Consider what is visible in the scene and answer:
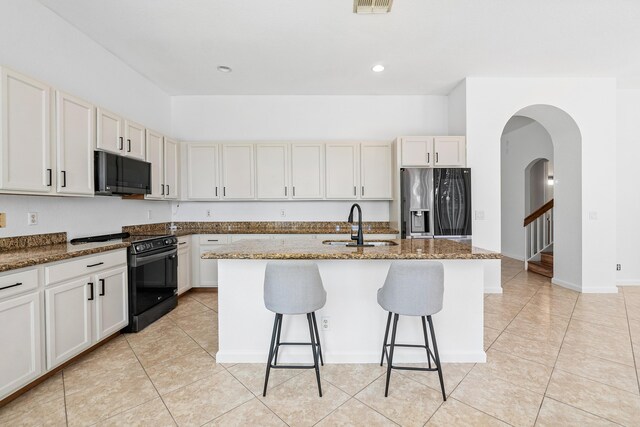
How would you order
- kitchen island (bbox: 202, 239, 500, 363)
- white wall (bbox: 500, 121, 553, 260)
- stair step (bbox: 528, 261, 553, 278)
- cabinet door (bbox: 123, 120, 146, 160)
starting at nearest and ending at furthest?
kitchen island (bbox: 202, 239, 500, 363) → cabinet door (bbox: 123, 120, 146, 160) → stair step (bbox: 528, 261, 553, 278) → white wall (bbox: 500, 121, 553, 260)

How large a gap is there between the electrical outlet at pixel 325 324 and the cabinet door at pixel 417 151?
269 centimetres

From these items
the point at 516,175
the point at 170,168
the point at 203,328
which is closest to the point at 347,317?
the point at 203,328

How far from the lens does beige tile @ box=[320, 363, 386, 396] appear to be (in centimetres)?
199

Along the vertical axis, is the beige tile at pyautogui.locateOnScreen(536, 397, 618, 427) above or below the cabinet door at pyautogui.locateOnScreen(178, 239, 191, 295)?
below

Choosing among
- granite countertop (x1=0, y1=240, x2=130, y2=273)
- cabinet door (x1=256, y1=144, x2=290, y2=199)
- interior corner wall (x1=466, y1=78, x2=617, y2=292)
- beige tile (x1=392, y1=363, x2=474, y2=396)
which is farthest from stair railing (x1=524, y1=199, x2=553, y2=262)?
granite countertop (x1=0, y1=240, x2=130, y2=273)

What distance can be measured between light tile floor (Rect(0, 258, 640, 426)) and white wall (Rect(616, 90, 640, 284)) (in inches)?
92.6

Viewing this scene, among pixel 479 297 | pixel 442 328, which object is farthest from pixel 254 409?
pixel 479 297

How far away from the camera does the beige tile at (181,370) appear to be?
6.74ft

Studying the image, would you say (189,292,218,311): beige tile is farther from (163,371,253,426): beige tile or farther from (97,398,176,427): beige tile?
(97,398,176,427): beige tile

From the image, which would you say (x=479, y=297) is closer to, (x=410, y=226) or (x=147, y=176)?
(x=410, y=226)

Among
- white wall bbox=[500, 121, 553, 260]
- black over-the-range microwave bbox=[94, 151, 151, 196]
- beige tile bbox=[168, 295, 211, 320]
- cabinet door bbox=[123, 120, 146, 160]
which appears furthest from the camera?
white wall bbox=[500, 121, 553, 260]

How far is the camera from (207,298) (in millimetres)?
4000

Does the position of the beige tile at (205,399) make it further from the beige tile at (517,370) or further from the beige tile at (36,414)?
the beige tile at (517,370)

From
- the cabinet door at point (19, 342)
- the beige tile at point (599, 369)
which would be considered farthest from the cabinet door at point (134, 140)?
the beige tile at point (599, 369)
